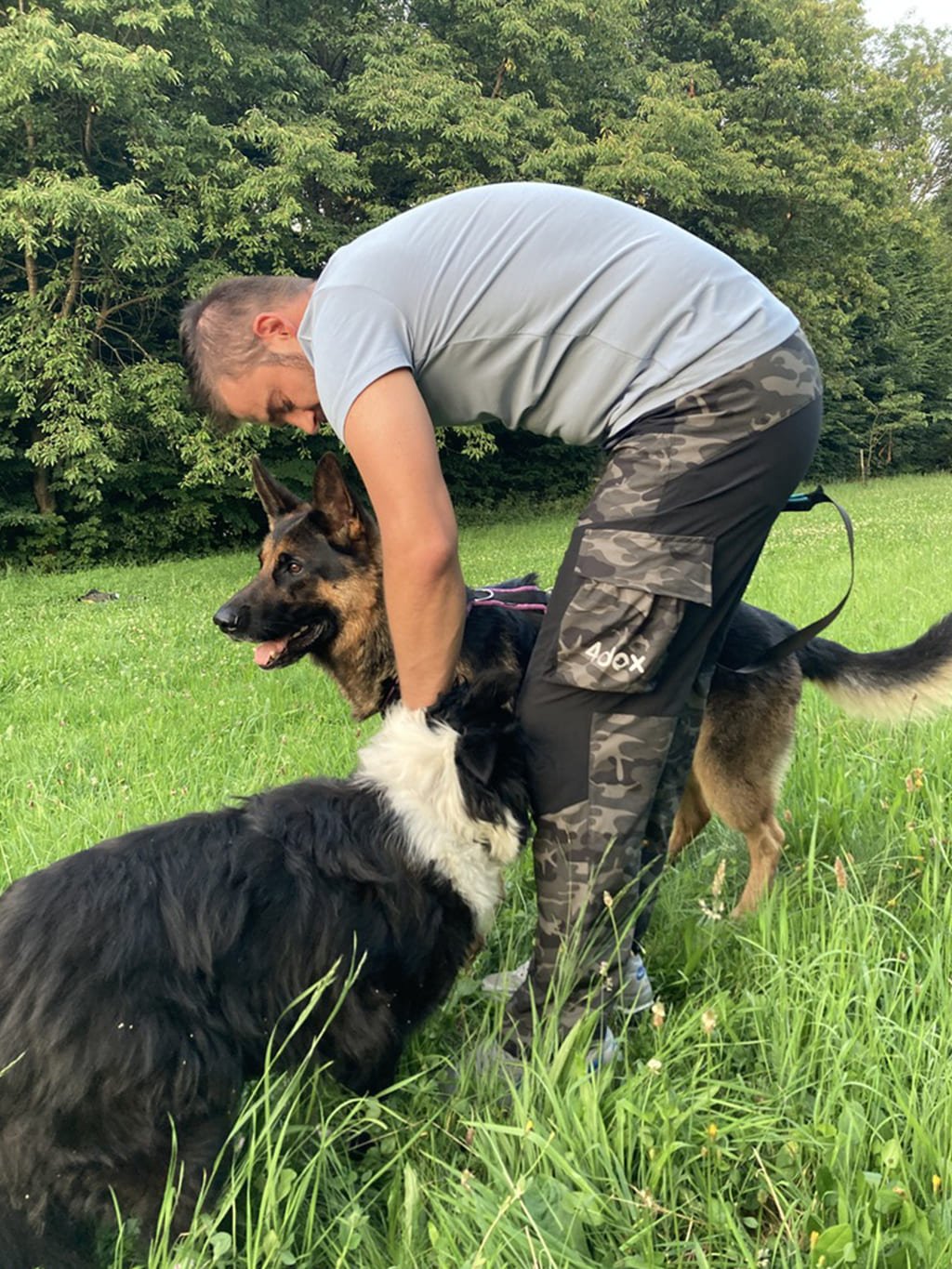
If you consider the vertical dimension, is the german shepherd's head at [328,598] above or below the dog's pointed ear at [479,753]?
below

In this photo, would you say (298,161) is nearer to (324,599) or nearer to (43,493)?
(43,493)

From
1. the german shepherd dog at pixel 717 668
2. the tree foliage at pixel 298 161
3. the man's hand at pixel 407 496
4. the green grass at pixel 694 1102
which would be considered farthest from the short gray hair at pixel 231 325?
the tree foliage at pixel 298 161

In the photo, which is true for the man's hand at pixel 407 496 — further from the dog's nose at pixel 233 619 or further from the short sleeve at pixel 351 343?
the dog's nose at pixel 233 619

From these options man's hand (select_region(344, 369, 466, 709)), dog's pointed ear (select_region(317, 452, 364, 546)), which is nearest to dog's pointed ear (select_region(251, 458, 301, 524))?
dog's pointed ear (select_region(317, 452, 364, 546))

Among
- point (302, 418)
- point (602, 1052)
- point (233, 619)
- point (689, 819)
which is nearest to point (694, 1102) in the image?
point (602, 1052)

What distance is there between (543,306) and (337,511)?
182 cm

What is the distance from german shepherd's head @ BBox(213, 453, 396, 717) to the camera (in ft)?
11.7

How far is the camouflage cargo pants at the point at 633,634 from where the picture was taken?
1.93 meters

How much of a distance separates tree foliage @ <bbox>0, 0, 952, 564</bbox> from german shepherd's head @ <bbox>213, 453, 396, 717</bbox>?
12.8 meters

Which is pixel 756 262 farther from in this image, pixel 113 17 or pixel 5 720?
pixel 5 720

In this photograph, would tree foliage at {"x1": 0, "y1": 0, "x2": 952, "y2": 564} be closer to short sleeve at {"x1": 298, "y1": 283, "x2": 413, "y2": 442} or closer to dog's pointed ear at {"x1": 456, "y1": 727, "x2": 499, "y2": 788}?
short sleeve at {"x1": 298, "y1": 283, "x2": 413, "y2": 442}

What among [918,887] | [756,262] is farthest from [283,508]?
[756,262]

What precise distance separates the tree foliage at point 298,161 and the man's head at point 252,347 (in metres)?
13.7

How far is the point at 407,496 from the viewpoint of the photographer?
1859mm
